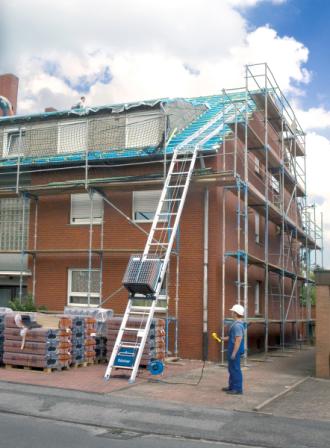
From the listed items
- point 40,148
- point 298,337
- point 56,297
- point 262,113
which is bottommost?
point 298,337

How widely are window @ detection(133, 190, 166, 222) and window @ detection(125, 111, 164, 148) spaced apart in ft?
4.99

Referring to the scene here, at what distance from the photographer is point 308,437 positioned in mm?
7867

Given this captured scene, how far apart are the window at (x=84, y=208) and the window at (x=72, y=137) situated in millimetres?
1639

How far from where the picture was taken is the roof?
17531 millimetres

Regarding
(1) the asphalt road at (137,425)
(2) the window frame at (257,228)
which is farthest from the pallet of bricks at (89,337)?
(2) the window frame at (257,228)

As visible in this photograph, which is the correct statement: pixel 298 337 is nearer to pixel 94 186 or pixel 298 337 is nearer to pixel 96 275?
pixel 96 275

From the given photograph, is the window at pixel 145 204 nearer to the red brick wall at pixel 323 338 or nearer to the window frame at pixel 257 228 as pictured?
the window frame at pixel 257 228

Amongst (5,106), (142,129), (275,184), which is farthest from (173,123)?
(5,106)

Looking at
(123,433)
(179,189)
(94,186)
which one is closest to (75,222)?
(94,186)

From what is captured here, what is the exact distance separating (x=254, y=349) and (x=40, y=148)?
976 cm

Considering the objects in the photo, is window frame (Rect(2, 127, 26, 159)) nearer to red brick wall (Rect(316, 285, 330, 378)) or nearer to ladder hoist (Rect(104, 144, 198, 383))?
ladder hoist (Rect(104, 144, 198, 383))

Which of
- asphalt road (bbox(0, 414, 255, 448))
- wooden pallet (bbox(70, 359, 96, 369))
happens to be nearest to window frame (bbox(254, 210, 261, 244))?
wooden pallet (bbox(70, 359, 96, 369))

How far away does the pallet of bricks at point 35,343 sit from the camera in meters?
13.2

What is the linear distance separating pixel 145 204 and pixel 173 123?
2.82 meters
